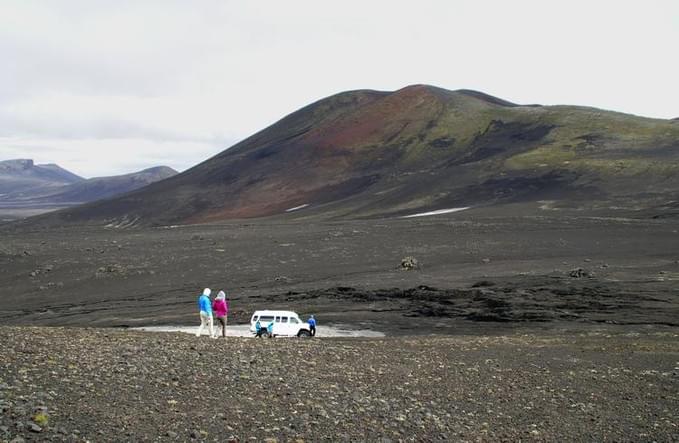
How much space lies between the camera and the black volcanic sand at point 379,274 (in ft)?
102

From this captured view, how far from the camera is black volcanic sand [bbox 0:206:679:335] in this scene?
3119 cm

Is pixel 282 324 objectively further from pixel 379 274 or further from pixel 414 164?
pixel 414 164

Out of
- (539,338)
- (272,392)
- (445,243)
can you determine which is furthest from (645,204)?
(272,392)

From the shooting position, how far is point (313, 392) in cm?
1248

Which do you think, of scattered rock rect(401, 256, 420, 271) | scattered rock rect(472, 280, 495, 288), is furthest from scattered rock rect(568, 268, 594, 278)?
scattered rock rect(401, 256, 420, 271)

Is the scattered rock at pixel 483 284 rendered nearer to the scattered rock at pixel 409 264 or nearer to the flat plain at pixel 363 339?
the flat plain at pixel 363 339

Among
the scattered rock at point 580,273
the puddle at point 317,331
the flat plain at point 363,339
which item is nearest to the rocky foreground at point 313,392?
the flat plain at point 363,339

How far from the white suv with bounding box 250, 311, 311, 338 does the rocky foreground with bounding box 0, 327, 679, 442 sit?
711 cm

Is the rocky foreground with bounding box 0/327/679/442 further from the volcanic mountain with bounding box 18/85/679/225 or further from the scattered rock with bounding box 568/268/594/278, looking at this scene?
the volcanic mountain with bounding box 18/85/679/225

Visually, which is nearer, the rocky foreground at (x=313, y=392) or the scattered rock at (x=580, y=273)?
the rocky foreground at (x=313, y=392)

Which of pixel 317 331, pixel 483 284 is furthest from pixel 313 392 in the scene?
pixel 483 284

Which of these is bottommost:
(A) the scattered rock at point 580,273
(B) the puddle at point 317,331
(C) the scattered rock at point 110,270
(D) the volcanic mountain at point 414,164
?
(B) the puddle at point 317,331

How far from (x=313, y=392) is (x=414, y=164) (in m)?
96.8

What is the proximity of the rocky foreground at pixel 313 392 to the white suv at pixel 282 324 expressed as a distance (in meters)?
7.11
